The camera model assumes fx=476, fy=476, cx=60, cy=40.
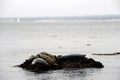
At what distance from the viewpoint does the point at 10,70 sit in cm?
4322

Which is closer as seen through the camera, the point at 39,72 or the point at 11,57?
the point at 39,72

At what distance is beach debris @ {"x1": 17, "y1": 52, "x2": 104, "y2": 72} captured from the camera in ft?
140

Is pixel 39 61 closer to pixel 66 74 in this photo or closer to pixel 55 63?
pixel 55 63

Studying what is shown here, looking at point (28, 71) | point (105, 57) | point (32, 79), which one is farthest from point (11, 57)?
point (32, 79)

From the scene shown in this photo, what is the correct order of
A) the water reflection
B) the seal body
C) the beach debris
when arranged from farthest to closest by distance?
the beach debris < the seal body < the water reflection

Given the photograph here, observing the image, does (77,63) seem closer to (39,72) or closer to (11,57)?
(39,72)

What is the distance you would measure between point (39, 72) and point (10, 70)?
128 inches

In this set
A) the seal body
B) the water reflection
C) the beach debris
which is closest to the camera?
the water reflection

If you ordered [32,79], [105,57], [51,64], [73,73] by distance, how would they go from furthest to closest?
[105,57]
[51,64]
[73,73]
[32,79]

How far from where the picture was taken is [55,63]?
43469 millimetres

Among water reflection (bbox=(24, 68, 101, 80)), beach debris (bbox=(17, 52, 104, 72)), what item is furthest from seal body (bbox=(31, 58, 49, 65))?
water reflection (bbox=(24, 68, 101, 80))

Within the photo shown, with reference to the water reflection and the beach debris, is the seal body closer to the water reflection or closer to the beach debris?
the beach debris

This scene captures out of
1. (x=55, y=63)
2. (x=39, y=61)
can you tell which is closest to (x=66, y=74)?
(x=39, y=61)

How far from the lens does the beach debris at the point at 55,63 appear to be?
42656 millimetres
